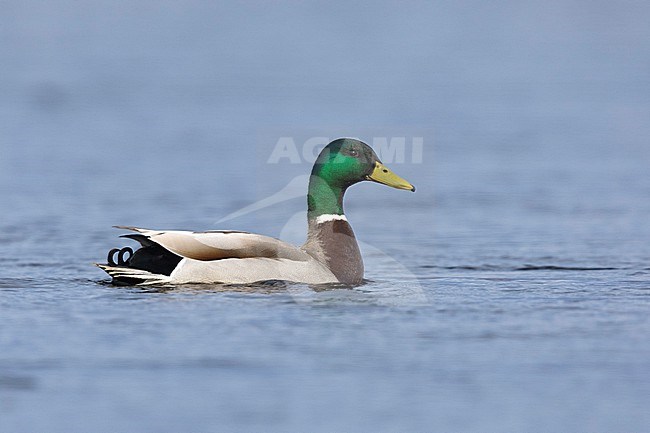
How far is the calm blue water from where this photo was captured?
25.8 feet

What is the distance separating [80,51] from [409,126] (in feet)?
35.1

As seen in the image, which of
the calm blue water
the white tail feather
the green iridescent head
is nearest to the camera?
the calm blue water

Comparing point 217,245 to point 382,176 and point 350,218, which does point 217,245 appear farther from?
point 350,218

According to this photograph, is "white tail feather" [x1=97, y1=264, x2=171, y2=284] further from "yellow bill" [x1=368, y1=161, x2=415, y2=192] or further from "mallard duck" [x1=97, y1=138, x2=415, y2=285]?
"yellow bill" [x1=368, y1=161, x2=415, y2=192]

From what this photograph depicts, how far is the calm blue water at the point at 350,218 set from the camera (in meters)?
7.88

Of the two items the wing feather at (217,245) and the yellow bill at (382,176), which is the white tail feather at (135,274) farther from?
the yellow bill at (382,176)

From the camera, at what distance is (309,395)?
786 centimetres

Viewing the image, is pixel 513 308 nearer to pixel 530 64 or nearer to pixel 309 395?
pixel 309 395

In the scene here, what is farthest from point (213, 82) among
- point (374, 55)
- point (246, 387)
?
point (246, 387)

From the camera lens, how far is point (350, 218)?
14.3 meters

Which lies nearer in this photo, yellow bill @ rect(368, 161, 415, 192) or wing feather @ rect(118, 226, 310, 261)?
wing feather @ rect(118, 226, 310, 261)
